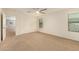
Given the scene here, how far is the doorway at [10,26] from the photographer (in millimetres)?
2084

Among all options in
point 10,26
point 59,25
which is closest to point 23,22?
point 10,26

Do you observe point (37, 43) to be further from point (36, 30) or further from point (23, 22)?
point (23, 22)

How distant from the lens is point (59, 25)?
7.03 ft

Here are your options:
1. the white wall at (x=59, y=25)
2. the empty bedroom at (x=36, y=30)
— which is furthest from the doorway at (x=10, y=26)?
the white wall at (x=59, y=25)

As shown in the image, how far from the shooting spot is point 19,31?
214 centimetres

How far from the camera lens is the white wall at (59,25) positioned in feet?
6.78

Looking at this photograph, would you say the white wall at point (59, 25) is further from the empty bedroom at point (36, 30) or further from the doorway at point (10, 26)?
the doorway at point (10, 26)

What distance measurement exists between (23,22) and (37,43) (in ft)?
1.53

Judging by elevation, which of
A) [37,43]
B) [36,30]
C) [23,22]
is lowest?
[37,43]

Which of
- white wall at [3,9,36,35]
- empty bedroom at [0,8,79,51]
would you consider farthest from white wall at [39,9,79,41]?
white wall at [3,9,36,35]

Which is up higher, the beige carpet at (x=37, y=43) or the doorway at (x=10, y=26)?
the doorway at (x=10, y=26)

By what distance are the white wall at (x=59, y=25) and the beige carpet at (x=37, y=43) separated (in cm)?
9

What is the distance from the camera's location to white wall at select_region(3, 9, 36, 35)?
6.89 ft
